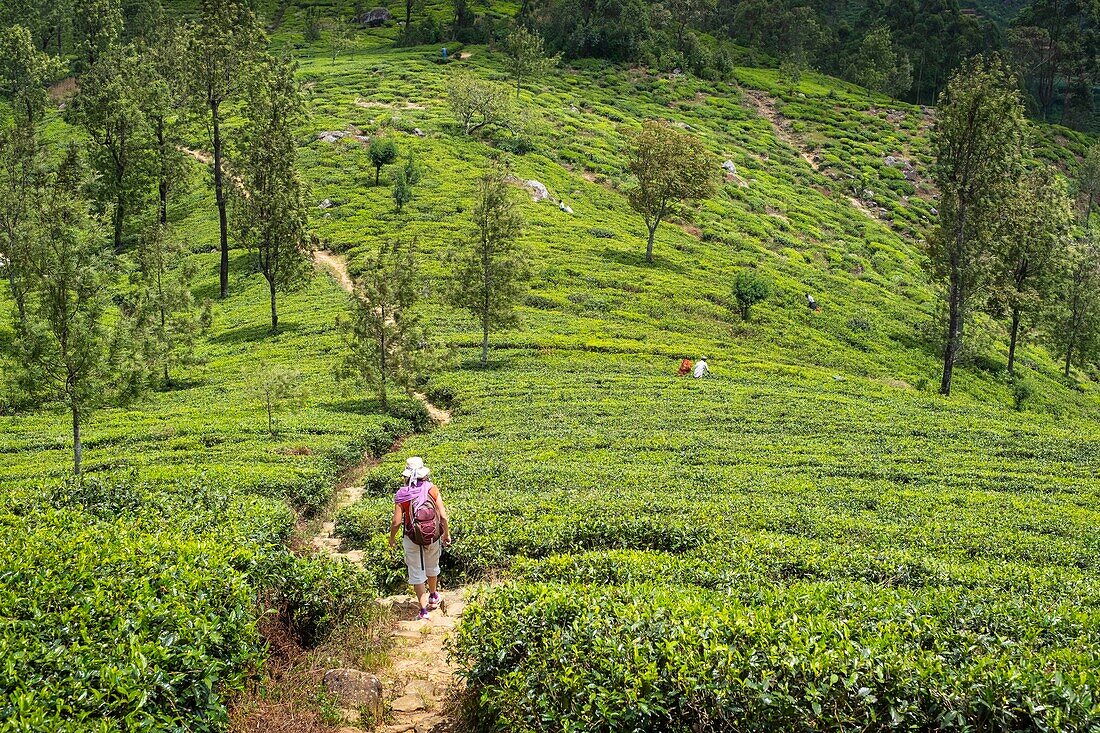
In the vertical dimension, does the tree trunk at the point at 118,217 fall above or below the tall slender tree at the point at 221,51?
below

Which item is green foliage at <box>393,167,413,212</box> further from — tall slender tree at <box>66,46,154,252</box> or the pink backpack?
the pink backpack

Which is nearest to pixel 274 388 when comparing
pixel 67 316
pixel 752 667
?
pixel 67 316

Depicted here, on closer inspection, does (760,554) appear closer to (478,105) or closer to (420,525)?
(420,525)

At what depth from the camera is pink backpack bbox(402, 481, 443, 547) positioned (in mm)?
14570

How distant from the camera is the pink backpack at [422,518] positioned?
14.6 meters

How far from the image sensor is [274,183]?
47.8 meters

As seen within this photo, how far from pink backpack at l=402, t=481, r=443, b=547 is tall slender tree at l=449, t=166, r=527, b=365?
93.2 feet

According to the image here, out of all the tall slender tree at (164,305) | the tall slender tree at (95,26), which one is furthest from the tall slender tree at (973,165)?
the tall slender tree at (95,26)

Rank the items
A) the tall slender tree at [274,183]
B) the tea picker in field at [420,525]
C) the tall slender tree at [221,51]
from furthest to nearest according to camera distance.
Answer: the tall slender tree at [221,51] → the tall slender tree at [274,183] → the tea picker in field at [420,525]

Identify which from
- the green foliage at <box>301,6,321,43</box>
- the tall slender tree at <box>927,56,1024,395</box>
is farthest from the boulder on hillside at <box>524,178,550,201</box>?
the green foliage at <box>301,6,321,43</box>

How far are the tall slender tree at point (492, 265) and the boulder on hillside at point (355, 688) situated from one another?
3210cm

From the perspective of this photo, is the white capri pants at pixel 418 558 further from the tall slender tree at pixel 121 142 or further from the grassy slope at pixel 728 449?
the tall slender tree at pixel 121 142

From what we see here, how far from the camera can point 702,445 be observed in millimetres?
30578

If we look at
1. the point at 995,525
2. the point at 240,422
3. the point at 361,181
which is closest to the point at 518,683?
the point at 995,525
